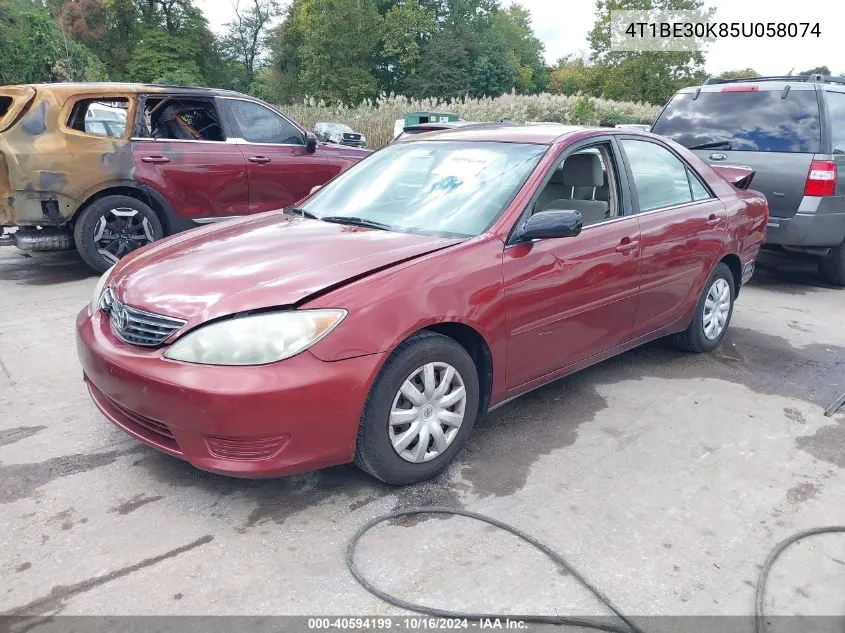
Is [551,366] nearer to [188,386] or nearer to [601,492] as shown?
[601,492]

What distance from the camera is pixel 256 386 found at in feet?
8.27

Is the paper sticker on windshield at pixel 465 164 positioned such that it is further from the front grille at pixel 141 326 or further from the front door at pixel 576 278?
the front grille at pixel 141 326

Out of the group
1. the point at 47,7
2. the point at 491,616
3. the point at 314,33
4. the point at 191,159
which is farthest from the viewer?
the point at 314,33

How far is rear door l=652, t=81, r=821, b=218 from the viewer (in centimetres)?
664

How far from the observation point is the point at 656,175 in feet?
14.4

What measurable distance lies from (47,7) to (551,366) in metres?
52.3

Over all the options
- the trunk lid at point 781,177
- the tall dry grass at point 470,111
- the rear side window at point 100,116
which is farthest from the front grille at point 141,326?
the tall dry grass at point 470,111

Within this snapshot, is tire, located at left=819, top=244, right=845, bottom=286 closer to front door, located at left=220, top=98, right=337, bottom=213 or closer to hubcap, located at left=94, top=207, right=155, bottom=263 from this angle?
front door, located at left=220, top=98, right=337, bottom=213

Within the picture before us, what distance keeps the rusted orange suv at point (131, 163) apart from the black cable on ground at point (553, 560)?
5001 mm

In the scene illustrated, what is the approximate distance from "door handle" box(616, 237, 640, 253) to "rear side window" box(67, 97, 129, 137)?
5050mm

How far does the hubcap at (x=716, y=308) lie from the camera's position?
4.83 m

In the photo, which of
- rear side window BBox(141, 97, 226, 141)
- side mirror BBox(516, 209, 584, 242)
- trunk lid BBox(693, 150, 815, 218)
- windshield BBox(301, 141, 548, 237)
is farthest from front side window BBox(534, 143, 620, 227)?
rear side window BBox(141, 97, 226, 141)

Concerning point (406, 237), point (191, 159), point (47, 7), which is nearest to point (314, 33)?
point (47, 7)

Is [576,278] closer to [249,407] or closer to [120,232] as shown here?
[249,407]
